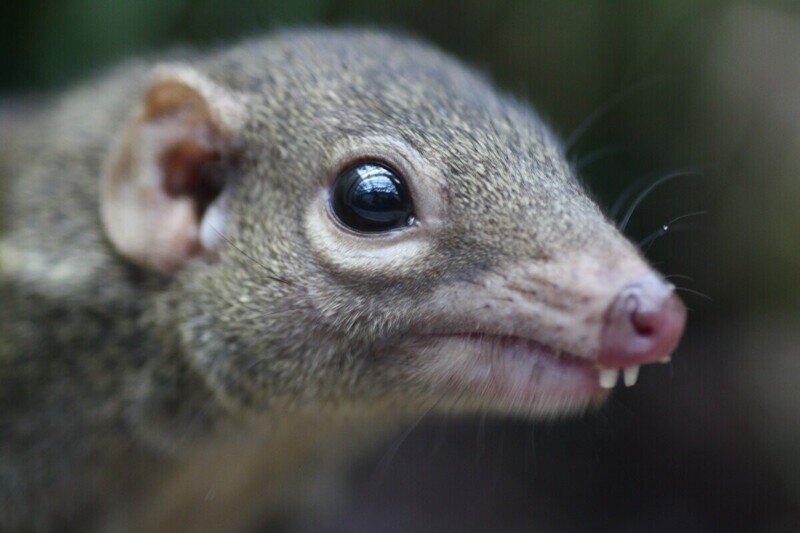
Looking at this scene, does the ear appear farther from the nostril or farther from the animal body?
the nostril

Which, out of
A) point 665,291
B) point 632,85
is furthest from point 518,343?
point 632,85

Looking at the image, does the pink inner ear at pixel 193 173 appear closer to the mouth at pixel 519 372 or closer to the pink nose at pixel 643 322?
the mouth at pixel 519 372

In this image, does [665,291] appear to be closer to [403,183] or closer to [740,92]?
[403,183]

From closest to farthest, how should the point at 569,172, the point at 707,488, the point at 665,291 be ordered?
1. the point at 665,291
2. the point at 569,172
3. the point at 707,488

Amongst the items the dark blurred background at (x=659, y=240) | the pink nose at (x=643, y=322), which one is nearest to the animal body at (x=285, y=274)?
the pink nose at (x=643, y=322)

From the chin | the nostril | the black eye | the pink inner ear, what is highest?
the pink inner ear

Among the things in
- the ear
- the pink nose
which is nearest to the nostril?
the pink nose
